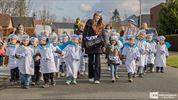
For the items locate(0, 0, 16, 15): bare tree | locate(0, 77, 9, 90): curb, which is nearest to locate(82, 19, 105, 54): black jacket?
locate(0, 77, 9, 90): curb

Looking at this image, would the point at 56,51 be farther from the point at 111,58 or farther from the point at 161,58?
the point at 161,58

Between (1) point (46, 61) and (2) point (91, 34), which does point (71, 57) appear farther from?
(1) point (46, 61)

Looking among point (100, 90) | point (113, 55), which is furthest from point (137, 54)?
point (100, 90)

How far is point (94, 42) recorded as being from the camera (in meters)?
13.9

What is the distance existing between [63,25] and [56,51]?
451 ft

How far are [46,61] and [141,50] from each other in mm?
4569

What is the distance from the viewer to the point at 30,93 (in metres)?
11.8

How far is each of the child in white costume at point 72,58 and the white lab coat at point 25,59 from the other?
126 cm

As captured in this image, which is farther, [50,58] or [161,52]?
[161,52]

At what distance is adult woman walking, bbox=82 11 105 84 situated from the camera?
45.6 feet

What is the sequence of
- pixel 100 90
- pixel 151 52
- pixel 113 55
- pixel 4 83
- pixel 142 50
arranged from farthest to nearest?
pixel 151 52, pixel 142 50, pixel 113 55, pixel 4 83, pixel 100 90

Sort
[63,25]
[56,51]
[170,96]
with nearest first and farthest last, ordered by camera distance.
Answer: [170,96] → [56,51] → [63,25]

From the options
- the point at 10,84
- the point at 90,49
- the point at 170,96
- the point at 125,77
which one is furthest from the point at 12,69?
the point at 170,96

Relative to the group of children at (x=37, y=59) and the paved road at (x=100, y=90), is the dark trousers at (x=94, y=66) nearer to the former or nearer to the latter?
the paved road at (x=100, y=90)
